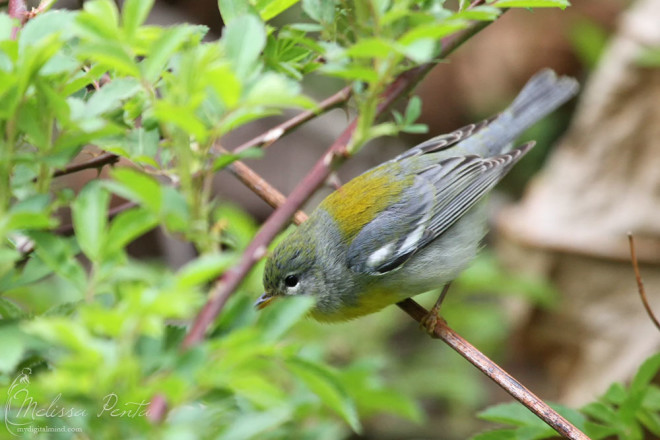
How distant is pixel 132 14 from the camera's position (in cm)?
121

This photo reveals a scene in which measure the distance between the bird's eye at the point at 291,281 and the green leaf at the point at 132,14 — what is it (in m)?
1.98

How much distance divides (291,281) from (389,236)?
0.48 meters

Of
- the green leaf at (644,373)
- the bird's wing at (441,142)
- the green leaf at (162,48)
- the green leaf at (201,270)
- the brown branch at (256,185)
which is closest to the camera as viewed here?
the green leaf at (201,270)

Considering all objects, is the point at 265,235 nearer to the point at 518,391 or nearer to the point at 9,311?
the point at 9,311

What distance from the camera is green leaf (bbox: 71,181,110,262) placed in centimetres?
117

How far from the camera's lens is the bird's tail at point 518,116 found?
396 cm

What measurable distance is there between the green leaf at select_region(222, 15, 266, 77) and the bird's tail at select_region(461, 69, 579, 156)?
2.82m

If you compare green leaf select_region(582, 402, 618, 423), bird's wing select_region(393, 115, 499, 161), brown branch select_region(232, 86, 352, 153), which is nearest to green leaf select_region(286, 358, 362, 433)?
brown branch select_region(232, 86, 352, 153)

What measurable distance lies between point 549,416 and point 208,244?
111 cm

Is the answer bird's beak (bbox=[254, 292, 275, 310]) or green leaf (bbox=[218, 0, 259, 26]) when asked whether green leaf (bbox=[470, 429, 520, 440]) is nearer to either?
green leaf (bbox=[218, 0, 259, 26])

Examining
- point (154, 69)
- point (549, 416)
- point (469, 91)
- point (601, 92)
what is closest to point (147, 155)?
point (154, 69)

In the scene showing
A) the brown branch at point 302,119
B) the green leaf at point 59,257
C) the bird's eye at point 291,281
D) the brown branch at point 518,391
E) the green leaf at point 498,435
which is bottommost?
the bird's eye at point 291,281

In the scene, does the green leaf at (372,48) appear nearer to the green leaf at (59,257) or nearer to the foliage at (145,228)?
the foliage at (145,228)

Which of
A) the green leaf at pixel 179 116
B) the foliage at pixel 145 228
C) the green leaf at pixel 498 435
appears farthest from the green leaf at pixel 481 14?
the green leaf at pixel 498 435
